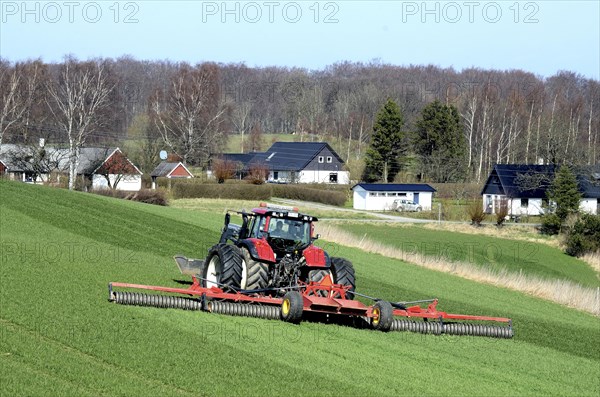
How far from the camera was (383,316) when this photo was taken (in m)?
16.6

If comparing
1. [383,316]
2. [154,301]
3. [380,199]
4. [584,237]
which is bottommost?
[584,237]

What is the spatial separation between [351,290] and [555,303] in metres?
14.2

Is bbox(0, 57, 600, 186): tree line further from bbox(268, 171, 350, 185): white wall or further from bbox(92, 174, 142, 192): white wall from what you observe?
bbox(268, 171, 350, 185): white wall

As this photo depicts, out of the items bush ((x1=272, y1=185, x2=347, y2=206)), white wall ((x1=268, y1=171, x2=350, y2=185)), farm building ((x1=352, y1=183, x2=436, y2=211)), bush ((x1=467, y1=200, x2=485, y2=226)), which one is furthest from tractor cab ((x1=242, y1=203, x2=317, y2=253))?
white wall ((x1=268, y1=171, x2=350, y2=185))

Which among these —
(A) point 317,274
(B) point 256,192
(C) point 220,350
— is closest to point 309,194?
(B) point 256,192

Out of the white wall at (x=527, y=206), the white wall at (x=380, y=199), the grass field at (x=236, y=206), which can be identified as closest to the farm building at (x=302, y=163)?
the white wall at (x=380, y=199)

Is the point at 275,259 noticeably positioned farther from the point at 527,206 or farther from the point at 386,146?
the point at 386,146

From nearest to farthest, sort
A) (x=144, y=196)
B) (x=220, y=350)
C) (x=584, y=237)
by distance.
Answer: (x=220, y=350), (x=584, y=237), (x=144, y=196)

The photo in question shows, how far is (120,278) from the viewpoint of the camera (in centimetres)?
2072

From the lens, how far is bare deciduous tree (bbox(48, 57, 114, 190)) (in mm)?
66312

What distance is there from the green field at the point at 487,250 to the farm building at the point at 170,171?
101 feet

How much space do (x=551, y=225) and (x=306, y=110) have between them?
66963mm

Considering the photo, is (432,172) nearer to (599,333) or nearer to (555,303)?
(555,303)

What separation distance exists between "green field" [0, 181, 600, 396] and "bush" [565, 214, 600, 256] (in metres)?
32.0
